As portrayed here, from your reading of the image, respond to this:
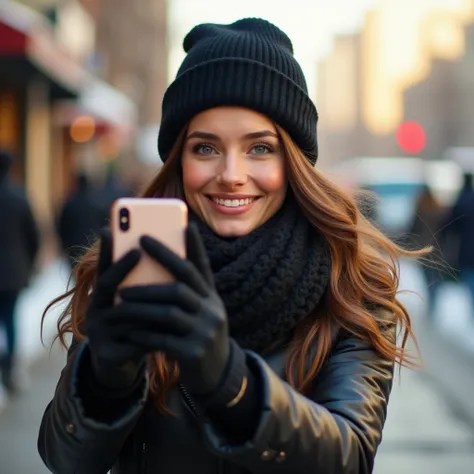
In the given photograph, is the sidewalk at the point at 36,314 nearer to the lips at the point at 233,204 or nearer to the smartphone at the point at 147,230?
the lips at the point at 233,204

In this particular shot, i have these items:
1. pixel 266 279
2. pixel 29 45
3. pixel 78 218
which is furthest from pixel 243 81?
pixel 29 45

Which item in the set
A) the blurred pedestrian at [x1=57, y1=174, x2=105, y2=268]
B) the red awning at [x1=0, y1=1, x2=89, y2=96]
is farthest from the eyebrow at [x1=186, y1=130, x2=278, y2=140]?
the red awning at [x1=0, y1=1, x2=89, y2=96]

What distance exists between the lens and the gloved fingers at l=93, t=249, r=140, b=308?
149 cm

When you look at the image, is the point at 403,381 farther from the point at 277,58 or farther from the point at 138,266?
the point at 138,266

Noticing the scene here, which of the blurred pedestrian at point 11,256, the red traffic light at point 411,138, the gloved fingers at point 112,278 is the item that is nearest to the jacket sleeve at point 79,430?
the gloved fingers at point 112,278

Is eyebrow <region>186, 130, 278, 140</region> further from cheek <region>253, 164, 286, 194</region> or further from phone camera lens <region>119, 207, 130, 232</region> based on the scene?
phone camera lens <region>119, 207, 130, 232</region>

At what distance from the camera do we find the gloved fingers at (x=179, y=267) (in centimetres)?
145

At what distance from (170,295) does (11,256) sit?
6.68 meters

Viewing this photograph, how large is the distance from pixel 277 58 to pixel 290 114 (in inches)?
6.0

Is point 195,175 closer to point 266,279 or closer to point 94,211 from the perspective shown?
point 266,279

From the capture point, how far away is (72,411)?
1751mm

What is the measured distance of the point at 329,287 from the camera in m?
2.15

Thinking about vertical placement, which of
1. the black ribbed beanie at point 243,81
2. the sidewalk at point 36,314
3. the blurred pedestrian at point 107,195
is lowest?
the sidewalk at point 36,314

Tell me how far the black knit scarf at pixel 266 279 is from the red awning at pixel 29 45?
11289 mm
